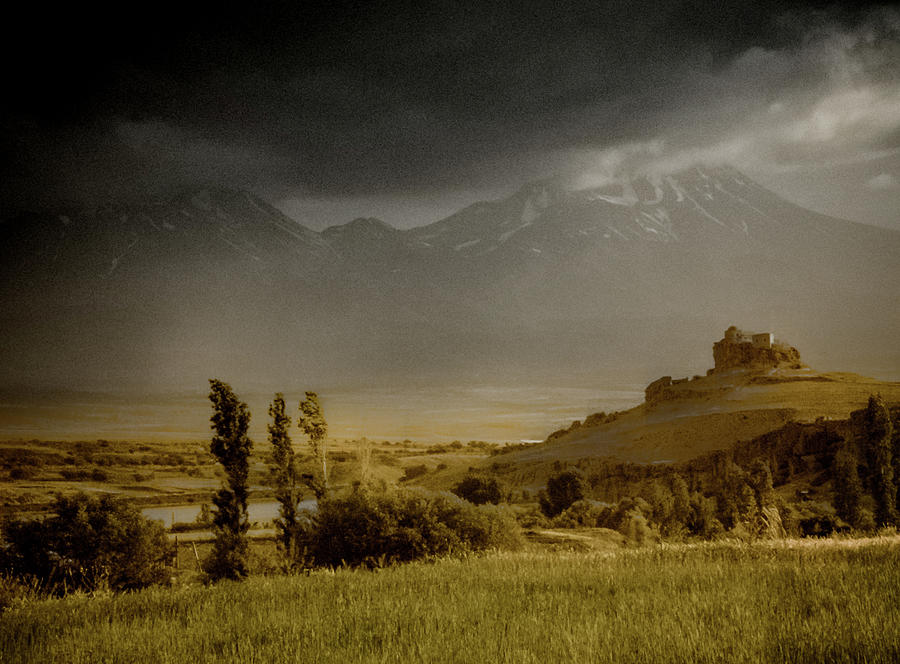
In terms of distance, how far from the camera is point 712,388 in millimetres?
69125

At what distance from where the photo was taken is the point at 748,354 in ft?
232

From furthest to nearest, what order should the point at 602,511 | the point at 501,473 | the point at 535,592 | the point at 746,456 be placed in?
the point at 501,473 → the point at 746,456 → the point at 602,511 → the point at 535,592

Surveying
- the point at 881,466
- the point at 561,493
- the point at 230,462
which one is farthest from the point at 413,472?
the point at 230,462

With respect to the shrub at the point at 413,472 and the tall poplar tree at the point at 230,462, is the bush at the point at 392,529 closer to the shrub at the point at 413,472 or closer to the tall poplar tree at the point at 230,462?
the tall poplar tree at the point at 230,462

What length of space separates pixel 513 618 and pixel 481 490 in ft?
126

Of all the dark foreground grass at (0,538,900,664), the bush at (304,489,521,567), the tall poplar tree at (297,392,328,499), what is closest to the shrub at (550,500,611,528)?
the tall poplar tree at (297,392,328,499)

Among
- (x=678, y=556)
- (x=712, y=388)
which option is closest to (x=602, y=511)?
(x=678, y=556)

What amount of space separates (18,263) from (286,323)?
228 feet

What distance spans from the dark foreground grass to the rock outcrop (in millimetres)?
64313

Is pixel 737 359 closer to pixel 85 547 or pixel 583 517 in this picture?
pixel 583 517

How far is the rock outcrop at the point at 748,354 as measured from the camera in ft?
225

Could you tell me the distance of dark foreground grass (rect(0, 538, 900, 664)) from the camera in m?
5.56

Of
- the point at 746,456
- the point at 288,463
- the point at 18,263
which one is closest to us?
the point at 288,463

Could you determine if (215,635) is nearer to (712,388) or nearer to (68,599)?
(68,599)
